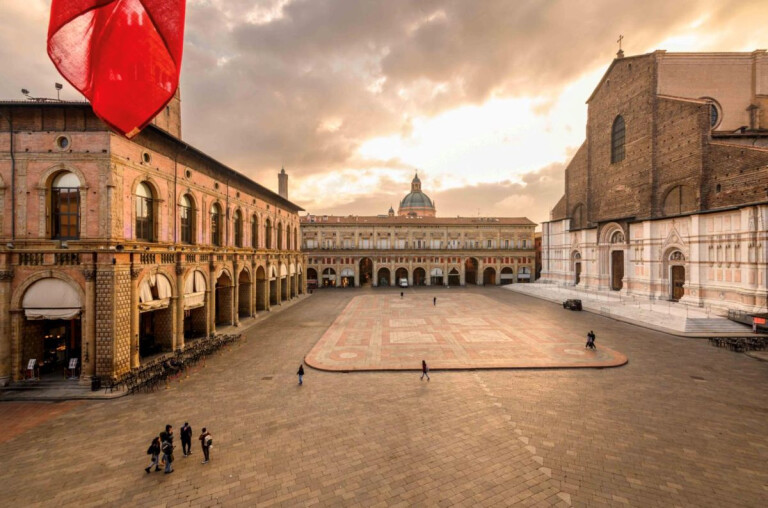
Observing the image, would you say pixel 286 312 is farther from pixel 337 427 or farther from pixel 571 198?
pixel 571 198

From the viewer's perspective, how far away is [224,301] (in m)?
30.0

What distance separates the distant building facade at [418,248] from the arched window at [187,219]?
40563 millimetres

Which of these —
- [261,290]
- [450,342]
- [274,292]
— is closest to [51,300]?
[261,290]

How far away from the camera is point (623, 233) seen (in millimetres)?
42188

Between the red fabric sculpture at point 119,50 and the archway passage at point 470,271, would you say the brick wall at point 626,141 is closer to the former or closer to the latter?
the archway passage at point 470,271

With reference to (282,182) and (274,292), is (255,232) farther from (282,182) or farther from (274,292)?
(282,182)

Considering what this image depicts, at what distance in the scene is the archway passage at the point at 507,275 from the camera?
6869 cm

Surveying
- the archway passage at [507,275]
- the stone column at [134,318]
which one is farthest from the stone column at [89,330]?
the archway passage at [507,275]

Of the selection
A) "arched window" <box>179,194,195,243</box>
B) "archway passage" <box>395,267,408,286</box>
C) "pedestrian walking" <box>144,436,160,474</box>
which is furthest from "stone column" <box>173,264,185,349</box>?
"archway passage" <box>395,267,408,286</box>

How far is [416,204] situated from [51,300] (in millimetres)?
105136

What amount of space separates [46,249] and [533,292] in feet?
188

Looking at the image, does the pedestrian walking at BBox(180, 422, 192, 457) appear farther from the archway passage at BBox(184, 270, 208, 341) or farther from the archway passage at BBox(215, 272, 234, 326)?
the archway passage at BBox(215, 272, 234, 326)

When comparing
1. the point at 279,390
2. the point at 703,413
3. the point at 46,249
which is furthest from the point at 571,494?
the point at 46,249

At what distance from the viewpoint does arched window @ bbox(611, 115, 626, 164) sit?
44688 mm
